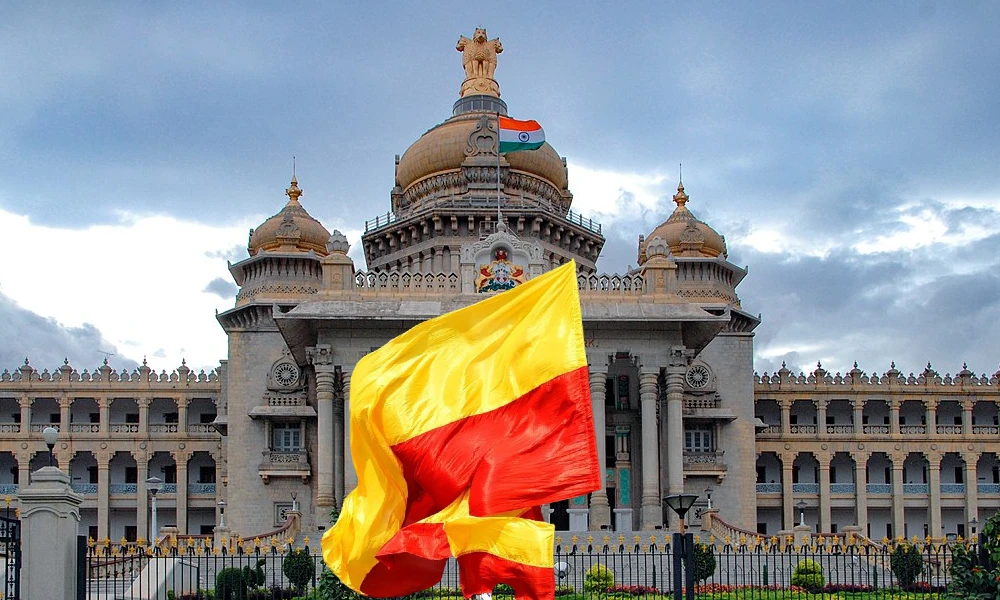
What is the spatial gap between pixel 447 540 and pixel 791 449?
51.7 metres

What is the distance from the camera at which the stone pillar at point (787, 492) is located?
209 ft

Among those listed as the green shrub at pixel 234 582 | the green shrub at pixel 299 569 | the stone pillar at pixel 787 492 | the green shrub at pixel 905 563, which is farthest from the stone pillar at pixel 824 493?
the green shrub at pixel 234 582

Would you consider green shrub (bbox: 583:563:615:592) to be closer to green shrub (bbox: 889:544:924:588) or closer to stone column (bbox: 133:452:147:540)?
green shrub (bbox: 889:544:924:588)

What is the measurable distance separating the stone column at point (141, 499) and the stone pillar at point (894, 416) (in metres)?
40.3

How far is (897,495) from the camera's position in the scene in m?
65.1

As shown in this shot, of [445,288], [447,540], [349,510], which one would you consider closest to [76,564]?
[349,510]

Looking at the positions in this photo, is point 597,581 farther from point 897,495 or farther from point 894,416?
point 894,416

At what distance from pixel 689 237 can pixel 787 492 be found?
16.0 m

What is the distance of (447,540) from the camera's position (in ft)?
52.1

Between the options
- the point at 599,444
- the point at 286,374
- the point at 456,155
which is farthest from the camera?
the point at 456,155

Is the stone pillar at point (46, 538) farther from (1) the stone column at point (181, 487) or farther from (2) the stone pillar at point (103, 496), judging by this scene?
(2) the stone pillar at point (103, 496)

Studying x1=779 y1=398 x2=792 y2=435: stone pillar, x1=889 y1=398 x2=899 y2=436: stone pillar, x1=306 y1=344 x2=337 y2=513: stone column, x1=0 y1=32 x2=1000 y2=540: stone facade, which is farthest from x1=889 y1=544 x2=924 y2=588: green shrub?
x1=889 y1=398 x2=899 y2=436: stone pillar

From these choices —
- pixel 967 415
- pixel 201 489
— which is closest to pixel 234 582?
pixel 201 489

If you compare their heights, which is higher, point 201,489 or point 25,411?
point 25,411
